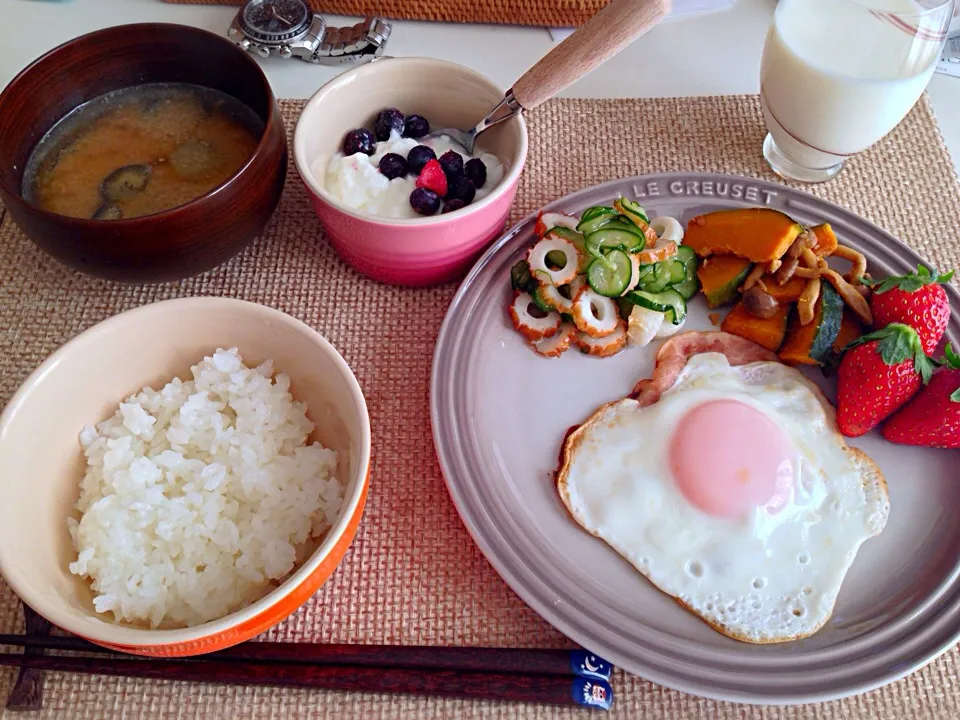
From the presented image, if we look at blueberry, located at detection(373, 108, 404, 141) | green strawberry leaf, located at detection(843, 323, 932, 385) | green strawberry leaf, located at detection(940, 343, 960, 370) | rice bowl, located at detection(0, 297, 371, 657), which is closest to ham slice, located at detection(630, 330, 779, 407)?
green strawberry leaf, located at detection(843, 323, 932, 385)

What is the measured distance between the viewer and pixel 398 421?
1699 millimetres

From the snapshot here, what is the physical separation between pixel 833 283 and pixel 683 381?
401mm

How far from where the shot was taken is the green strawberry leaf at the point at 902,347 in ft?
5.11

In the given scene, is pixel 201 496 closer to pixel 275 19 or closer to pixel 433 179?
pixel 433 179

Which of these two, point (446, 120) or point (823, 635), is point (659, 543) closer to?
point (823, 635)

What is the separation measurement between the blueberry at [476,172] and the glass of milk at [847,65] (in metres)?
0.79

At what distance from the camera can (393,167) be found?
1755 millimetres

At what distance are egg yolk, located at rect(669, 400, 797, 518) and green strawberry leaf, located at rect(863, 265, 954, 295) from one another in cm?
40

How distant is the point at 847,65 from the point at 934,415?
848 millimetres

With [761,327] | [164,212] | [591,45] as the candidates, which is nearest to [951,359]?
[761,327]

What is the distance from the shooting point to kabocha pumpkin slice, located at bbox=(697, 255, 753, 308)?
1.75 metres

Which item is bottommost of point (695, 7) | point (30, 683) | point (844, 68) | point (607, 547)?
point (30, 683)

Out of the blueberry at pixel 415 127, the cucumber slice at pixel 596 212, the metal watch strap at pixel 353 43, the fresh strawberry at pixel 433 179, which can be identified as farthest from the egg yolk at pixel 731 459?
the metal watch strap at pixel 353 43

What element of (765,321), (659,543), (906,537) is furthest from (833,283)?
(659,543)
